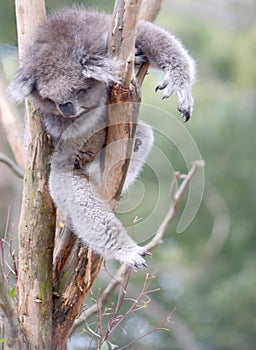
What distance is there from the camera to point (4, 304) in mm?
2297

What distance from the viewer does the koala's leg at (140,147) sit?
3224 millimetres

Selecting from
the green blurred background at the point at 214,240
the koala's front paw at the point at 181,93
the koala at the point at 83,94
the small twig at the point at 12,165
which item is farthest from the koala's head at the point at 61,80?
the green blurred background at the point at 214,240

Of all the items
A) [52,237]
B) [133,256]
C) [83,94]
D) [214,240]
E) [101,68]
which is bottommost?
[214,240]

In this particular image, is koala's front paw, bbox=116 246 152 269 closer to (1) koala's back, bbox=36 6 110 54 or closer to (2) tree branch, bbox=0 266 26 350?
(2) tree branch, bbox=0 266 26 350

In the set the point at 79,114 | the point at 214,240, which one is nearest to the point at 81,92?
the point at 79,114

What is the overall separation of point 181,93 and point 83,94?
1.35ft

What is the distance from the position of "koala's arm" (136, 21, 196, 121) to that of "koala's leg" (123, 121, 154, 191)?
17.1 inches

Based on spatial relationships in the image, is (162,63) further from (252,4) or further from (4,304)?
(252,4)

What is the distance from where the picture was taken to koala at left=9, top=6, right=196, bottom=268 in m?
Answer: 2.66

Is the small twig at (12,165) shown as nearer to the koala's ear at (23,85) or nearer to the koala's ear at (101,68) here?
the koala's ear at (23,85)

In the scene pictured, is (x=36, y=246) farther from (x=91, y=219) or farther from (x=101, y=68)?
(x=101, y=68)

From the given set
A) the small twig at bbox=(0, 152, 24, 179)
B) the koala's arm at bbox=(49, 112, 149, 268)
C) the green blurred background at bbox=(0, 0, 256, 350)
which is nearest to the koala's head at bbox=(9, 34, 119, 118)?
the koala's arm at bbox=(49, 112, 149, 268)

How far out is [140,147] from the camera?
127 inches

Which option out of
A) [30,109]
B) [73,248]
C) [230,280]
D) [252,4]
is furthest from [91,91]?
[252,4]
